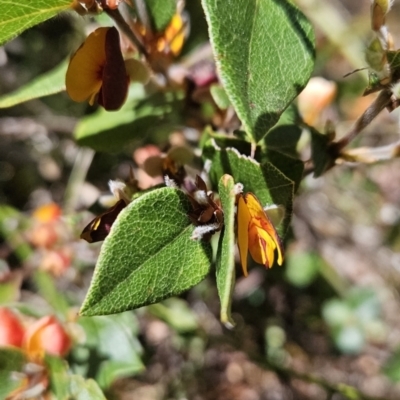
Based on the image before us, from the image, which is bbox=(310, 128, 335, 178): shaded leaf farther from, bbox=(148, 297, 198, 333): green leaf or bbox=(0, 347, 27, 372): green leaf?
bbox=(148, 297, 198, 333): green leaf

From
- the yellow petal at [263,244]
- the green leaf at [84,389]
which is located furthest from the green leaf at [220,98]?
the green leaf at [84,389]

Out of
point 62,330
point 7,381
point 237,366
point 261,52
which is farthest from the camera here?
point 237,366

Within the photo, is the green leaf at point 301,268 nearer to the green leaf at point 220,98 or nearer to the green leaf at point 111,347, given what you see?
the green leaf at point 111,347

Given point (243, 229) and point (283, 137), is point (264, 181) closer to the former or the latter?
point (243, 229)

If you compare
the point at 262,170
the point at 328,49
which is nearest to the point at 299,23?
→ the point at 262,170

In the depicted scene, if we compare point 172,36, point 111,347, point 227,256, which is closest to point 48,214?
point 111,347

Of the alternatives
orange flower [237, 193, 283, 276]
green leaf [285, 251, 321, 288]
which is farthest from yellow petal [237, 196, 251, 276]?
green leaf [285, 251, 321, 288]

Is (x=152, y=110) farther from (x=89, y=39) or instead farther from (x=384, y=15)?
(x=384, y=15)
